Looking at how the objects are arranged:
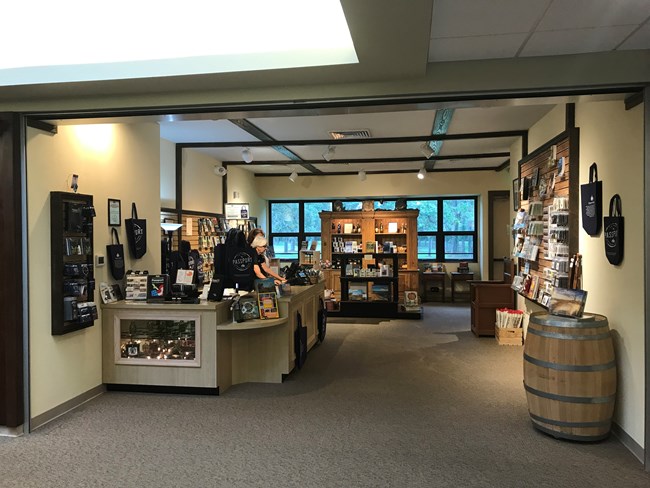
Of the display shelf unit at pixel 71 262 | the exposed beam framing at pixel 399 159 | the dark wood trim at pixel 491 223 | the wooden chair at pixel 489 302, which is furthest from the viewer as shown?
the dark wood trim at pixel 491 223

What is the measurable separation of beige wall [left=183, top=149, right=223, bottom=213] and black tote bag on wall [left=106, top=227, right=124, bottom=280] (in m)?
→ 2.98

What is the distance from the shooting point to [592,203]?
4.07 metres

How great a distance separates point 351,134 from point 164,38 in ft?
12.8

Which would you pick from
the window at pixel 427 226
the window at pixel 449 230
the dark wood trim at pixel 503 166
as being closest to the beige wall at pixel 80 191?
the window at pixel 427 226

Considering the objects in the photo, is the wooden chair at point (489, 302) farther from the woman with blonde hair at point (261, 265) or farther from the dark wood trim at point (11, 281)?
the dark wood trim at point (11, 281)

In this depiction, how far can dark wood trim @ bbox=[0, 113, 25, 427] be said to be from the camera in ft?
12.5

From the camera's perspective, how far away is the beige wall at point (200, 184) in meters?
8.17

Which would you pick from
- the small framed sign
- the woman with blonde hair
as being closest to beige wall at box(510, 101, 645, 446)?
the woman with blonde hair

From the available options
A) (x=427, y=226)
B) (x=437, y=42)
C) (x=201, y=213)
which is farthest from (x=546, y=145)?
(x=427, y=226)

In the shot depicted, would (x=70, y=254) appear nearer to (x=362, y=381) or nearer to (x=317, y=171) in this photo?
(x=362, y=381)

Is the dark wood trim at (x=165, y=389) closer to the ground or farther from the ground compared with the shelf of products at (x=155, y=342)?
closer to the ground

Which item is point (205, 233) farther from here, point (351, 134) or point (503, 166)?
point (503, 166)

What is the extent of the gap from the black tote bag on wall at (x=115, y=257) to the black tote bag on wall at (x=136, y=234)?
179 mm

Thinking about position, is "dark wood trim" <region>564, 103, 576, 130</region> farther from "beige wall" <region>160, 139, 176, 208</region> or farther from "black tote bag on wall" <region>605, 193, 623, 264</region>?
"beige wall" <region>160, 139, 176, 208</region>
